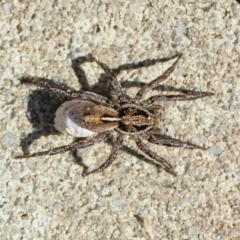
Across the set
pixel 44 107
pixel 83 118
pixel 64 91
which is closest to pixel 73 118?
pixel 83 118

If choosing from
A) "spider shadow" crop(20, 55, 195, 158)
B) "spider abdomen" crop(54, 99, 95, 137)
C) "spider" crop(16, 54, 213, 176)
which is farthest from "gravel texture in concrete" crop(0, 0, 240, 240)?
"spider abdomen" crop(54, 99, 95, 137)

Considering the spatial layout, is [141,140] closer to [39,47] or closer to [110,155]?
[110,155]

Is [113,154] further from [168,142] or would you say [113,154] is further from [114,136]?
[168,142]

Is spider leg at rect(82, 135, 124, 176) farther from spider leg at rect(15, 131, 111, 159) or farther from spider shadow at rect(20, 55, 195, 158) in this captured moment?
spider shadow at rect(20, 55, 195, 158)

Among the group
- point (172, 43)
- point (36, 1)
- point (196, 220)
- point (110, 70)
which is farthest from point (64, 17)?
point (196, 220)

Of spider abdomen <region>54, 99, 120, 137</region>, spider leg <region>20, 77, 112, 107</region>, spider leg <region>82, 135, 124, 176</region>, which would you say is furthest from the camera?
spider leg <region>82, 135, 124, 176</region>

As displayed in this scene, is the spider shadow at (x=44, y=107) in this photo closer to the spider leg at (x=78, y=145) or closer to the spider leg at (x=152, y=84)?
the spider leg at (x=78, y=145)

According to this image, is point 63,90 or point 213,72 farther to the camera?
point 213,72
